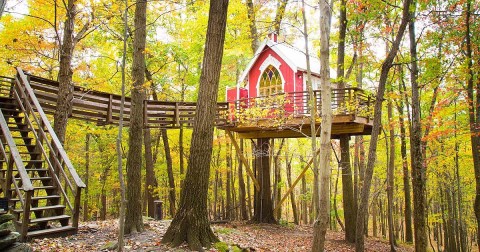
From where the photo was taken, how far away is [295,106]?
11.1 meters

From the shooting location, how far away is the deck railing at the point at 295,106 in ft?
36.5

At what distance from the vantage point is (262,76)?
14820mm

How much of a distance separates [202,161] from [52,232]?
3.19 metres

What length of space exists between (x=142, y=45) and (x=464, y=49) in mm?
9010

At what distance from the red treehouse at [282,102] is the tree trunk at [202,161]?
13.7 ft

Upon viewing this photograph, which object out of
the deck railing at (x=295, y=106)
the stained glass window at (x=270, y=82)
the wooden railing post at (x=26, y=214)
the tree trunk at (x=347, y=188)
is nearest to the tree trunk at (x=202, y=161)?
the wooden railing post at (x=26, y=214)

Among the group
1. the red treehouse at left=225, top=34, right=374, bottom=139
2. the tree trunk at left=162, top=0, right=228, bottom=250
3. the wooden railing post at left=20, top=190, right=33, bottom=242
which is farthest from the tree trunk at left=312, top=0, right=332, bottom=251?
the wooden railing post at left=20, top=190, right=33, bottom=242

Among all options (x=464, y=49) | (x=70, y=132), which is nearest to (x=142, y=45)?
(x=464, y=49)

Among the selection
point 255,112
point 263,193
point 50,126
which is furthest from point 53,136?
point 263,193

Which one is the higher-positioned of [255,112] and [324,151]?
[255,112]

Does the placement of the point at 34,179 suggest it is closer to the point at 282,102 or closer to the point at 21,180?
the point at 21,180

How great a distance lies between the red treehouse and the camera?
11.4 metres

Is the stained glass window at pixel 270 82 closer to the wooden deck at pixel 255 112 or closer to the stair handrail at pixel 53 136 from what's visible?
the wooden deck at pixel 255 112

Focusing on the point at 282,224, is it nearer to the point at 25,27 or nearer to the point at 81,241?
the point at 81,241
